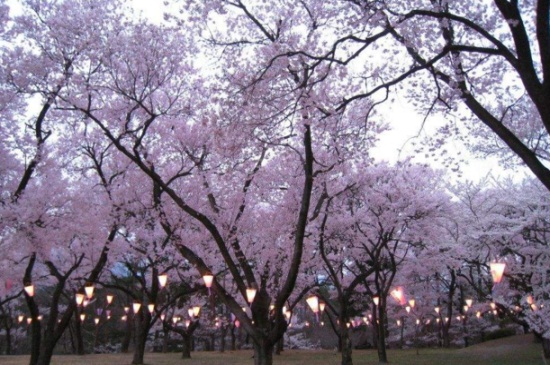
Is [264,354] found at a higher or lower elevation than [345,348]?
higher

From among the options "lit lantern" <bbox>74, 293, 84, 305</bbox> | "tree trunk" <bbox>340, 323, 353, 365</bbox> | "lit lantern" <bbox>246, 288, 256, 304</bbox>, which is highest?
"lit lantern" <bbox>74, 293, 84, 305</bbox>

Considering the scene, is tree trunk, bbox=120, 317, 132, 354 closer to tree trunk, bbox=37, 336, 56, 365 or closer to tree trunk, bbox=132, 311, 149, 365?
tree trunk, bbox=132, 311, 149, 365

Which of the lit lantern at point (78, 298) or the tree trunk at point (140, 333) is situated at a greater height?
the lit lantern at point (78, 298)

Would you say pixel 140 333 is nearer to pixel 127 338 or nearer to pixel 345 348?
pixel 345 348

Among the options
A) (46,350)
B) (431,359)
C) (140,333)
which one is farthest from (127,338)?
(46,350)

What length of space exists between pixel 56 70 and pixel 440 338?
35.2m

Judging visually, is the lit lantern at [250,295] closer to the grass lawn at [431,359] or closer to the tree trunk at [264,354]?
the tree trunk at [264,354]

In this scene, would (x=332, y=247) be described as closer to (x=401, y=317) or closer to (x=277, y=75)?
(x=277, y=75)

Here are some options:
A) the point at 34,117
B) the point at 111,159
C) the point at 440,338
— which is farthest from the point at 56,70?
the point at 440,338

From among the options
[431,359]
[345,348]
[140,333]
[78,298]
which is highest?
[78,298]

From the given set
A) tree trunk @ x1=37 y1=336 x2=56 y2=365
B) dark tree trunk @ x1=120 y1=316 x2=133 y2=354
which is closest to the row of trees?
tree trunk @ x1=37 y1=336 x2=56 y2=365

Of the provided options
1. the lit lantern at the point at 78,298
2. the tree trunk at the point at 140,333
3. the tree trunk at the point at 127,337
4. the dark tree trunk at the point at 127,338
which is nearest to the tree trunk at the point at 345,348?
the tree trunk at the point at 140,333

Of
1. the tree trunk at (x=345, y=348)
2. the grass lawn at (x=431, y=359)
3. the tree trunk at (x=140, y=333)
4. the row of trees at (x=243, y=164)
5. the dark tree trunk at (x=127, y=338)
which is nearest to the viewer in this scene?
the row of trees at (x=243, y=164)

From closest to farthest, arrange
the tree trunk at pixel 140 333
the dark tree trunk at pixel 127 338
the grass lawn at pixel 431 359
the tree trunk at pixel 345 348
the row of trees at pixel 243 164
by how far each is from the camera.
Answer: the row of trees at pixel 243 164 → the tree trunk at pixel 345 348 → the grass lawn at pixel 431 359 → the tree trunk at pixel 140 333 → the dark tree trunk at pixel 127 338
